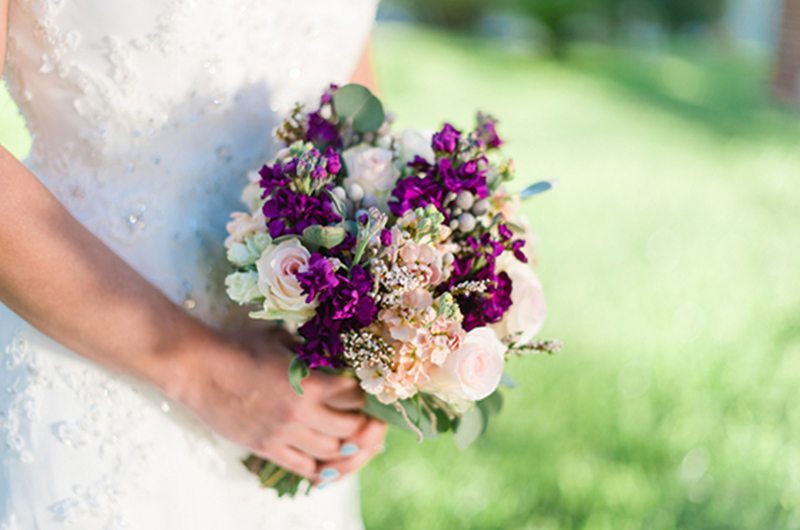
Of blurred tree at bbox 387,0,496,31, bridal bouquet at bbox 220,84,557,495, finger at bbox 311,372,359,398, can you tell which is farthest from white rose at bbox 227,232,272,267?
blurred tree at bbox 387,0,496,31

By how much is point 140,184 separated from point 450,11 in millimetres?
13957

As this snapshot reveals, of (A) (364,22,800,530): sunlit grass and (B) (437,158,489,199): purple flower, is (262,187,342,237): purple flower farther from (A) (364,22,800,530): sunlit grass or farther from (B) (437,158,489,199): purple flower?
(A) (364,22,800,530): sunlit grass

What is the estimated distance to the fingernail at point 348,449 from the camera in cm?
172

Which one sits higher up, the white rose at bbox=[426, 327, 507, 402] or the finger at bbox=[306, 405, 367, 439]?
the white rose at bbox=[426, 327, 507, 402]

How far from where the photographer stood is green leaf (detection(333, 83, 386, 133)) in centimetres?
163

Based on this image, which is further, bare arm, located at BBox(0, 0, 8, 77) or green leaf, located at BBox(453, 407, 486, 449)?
green leaf, located at BBox(453, 407, 486, 449)

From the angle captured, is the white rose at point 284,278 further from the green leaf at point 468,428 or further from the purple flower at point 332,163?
the green leaf at point 468,428

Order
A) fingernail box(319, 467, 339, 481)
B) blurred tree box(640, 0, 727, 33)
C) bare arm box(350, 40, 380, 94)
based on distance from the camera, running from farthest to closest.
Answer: blurred tree box(640, 0, 727, 33), bare arm box(350, 40, 380, 94), fingernail box(319, 467, 339, 481)

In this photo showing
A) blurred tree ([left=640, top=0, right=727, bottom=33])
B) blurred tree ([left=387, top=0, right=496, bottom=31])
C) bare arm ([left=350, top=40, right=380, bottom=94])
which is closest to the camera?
bare arm ([left=350, top=40, right=380, bottom=94])

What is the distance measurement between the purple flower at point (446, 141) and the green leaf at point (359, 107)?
0.14m

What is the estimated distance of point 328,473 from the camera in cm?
174

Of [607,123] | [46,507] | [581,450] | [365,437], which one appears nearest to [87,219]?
[46,507]

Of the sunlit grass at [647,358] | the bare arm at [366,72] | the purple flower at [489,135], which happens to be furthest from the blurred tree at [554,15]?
the purple flower at [489,135]

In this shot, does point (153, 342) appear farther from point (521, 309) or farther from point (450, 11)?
point (450, 11)
